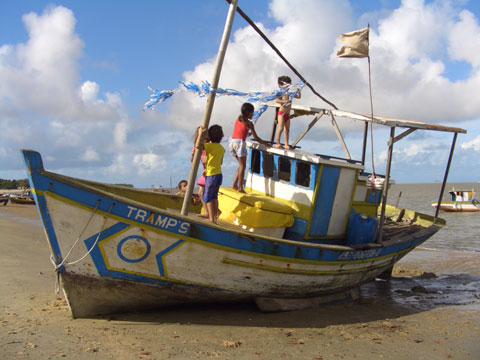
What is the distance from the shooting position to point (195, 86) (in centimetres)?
578

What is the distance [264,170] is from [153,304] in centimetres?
342

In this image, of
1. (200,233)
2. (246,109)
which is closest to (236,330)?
(200,233)

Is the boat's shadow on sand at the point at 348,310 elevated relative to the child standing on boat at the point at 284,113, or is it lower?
lower

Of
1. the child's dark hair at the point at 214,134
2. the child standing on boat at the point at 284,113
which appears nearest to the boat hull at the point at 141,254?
the child's dark hair at the point at 214,134

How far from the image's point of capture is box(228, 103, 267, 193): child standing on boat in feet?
Answer: 23.3

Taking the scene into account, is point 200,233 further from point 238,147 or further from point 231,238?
point 238,147

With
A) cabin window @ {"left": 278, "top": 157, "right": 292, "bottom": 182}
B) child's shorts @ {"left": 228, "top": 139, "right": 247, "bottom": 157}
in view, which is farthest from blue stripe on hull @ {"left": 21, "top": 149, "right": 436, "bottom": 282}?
child's shorts @ {"left": 228, "top": 139, "right": 247, "bottom": 157}

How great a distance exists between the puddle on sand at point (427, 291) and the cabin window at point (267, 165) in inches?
126

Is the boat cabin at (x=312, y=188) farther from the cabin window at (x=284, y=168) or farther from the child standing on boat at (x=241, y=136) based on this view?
the child standing on boat at (x=241, y=136)

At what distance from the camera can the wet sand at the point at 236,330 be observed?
4.70m

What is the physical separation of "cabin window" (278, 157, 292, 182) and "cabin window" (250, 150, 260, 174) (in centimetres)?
61

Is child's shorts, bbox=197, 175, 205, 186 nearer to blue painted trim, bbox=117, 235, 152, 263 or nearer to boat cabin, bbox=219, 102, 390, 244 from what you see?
boat cabin, bbox=219, 102, 390, 244

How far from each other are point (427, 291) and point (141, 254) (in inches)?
263

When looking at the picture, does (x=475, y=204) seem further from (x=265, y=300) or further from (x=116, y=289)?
(x=116, y=289)
